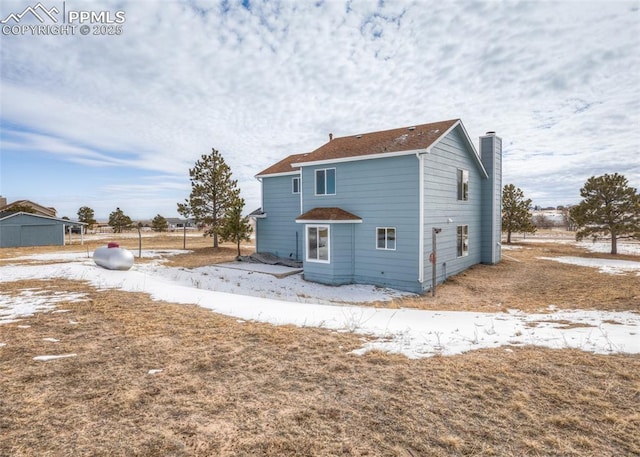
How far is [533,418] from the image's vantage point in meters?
2.87

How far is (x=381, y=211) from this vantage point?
43.5 feet

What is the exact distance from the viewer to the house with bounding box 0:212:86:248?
88.3ft

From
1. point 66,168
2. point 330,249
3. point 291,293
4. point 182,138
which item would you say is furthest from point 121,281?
point 66,168

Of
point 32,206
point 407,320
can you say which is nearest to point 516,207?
point 407,320

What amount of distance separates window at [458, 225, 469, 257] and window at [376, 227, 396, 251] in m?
4.78

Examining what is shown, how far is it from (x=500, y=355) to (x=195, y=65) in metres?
14.9

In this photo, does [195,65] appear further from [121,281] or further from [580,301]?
[580,301]

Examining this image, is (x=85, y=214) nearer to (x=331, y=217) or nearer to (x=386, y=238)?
(x=331, y=217)

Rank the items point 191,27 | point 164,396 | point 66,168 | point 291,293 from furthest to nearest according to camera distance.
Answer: point 66,168 < point 291,293 < point 191,27 < point 164,396

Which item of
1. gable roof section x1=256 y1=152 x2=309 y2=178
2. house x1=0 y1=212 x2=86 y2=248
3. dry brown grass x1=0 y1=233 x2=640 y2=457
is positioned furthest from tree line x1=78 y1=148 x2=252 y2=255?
dry brown grass x1=0 y1=233 x2=640 y2=457

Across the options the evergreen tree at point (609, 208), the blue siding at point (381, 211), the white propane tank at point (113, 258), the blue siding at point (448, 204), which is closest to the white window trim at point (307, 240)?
the blue siding at point (381, 211)

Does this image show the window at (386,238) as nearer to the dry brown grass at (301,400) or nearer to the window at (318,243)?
the window at (318,243)

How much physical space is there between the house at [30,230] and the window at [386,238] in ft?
87.2

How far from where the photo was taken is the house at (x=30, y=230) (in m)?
26.9
